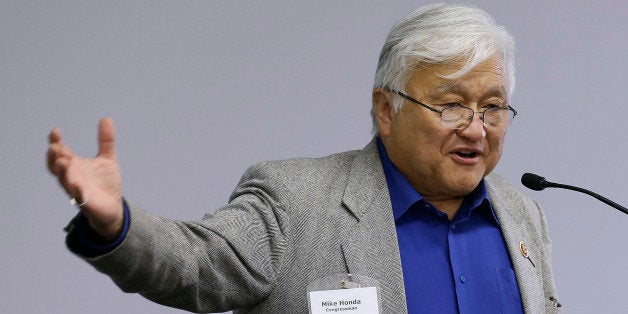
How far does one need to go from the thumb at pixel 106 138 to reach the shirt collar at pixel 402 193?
2.98ft

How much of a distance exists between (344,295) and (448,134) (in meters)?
0.48

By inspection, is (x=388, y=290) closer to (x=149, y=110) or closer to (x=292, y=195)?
(x=292, y=195)

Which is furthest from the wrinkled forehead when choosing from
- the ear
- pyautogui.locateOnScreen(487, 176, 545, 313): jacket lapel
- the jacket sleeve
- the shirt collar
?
the jacket sleeve

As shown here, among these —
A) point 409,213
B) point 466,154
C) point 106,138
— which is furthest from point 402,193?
point 106,138

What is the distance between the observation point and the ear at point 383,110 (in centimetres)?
266

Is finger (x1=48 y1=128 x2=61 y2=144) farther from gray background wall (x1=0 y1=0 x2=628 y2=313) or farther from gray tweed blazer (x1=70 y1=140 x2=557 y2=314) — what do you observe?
gray background wall (x1=0 y1=0 x2=628 y2=313)

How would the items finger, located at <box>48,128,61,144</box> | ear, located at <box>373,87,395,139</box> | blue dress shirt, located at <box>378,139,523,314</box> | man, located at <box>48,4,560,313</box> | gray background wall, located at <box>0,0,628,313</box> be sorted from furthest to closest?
gray background wall, located at <box>0,0,628,313</box> < ear, located at <box>373,87,395,139</box> < blue dress shirt, located at <box>378,139,523,314</box> < man, located at <box>48,4,560,313</box> < finger, located at <box>48,128,61,144</box>

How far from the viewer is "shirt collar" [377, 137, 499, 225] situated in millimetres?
2562

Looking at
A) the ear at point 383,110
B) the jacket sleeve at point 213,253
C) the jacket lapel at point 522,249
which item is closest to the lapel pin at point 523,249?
the jacket lapel at point 522,249

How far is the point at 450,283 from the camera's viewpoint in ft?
8.16

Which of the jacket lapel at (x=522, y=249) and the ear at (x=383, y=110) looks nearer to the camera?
the jacket lapel at (x=522, y=249)

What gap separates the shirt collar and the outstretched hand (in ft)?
2.87

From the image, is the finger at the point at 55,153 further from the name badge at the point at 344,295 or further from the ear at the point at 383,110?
the ear at the point at 383,110

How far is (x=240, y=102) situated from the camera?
11.0ft
